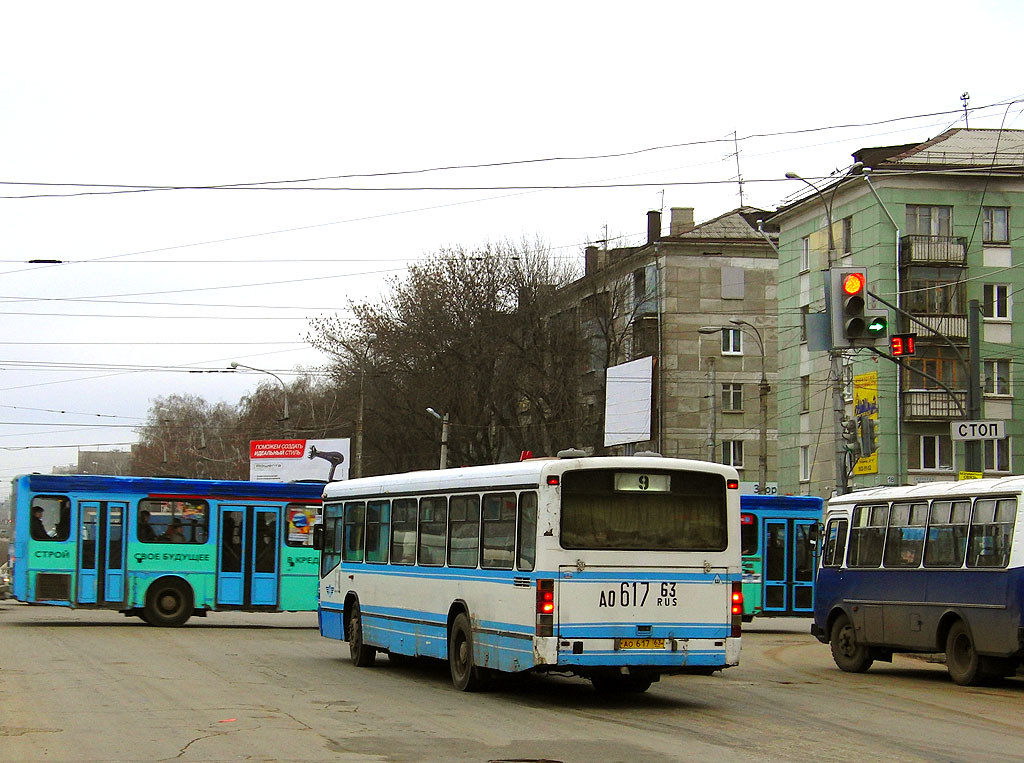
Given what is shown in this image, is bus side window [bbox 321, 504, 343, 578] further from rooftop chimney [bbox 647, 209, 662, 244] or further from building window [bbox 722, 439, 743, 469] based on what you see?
rooftop chimney [bbox 647, 209, 662, 244]

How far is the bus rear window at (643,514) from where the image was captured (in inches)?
567

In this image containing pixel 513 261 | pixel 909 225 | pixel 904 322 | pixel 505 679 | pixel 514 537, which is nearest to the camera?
pixel 514 537

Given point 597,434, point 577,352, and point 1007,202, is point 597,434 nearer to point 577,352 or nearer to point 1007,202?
point 577,352

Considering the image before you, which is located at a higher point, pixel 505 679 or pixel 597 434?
pixel 597 434

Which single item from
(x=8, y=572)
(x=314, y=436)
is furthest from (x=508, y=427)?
(x=8, y=572)

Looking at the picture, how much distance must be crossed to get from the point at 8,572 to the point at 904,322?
28018mm

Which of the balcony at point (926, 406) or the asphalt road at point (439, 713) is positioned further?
the balcony at point (926, 406)

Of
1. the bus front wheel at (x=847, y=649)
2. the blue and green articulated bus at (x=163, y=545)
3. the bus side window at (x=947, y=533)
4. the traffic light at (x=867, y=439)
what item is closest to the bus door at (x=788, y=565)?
the traffic light at (x=867, y=439)

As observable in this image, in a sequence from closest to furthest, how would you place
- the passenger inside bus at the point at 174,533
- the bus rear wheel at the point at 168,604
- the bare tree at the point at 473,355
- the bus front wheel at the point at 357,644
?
the bus front wheel at the point at 357,644 → the bus rear wheel at the point at 168,604 → the passenger inside bus at the point at 174,533 → the bare tree at the point at 473,355

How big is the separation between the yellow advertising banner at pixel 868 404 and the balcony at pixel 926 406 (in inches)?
39.0

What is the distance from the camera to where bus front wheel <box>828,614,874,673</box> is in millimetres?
21031

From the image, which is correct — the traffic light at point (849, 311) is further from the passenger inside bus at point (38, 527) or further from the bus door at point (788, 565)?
the passenger inside bus at point (38, 527)

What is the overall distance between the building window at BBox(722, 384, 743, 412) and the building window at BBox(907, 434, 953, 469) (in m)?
17.0

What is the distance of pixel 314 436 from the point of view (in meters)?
79.0
